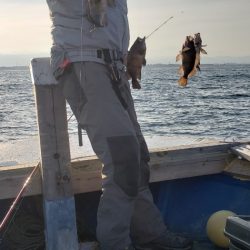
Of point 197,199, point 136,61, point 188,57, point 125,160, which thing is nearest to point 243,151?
point 197,199

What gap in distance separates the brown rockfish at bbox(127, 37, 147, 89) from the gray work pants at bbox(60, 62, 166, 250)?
38cm

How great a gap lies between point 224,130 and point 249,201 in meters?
13.2

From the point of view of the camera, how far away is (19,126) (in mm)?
Answer: 15164

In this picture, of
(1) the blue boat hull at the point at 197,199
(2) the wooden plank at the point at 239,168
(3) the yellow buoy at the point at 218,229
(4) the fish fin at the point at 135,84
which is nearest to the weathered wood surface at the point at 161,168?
(2) the wooden plank at the point at 239,168

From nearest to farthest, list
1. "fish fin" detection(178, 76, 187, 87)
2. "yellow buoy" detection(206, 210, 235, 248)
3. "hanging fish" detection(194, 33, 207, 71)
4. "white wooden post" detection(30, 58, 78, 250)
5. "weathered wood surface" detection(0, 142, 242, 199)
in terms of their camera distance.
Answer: "white wooden post" detection(30, 58, 78, 250) < "weathered wood surface" detection(0, 142, 242, 199) < "yellow buoy" detection(206, 210, 235, 248) < "hanging fish" detection(194, 33, 207, 71) < "fish fin" detection(178, 76, 187, 87)

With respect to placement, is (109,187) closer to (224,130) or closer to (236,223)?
(236,223)

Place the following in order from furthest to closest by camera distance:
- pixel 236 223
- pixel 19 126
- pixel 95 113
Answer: pixel 19 126
pixel 95 113
pixel 236 223

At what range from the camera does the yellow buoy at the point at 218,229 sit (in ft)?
13.6

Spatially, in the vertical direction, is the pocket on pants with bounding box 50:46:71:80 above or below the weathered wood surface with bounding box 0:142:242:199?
above

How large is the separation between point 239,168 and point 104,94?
1770 mm

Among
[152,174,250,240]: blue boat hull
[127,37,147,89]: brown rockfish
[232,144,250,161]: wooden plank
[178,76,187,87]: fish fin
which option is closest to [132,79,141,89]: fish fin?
[127,37,147,89]: brown rockfish

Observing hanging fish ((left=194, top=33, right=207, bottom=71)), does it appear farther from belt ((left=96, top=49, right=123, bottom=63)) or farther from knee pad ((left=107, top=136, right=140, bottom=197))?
knee pad ((left=107, top=136, right=140, bottom=197))

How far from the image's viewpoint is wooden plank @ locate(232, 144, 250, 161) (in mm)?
4497

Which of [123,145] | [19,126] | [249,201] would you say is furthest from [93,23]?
[19,126]
